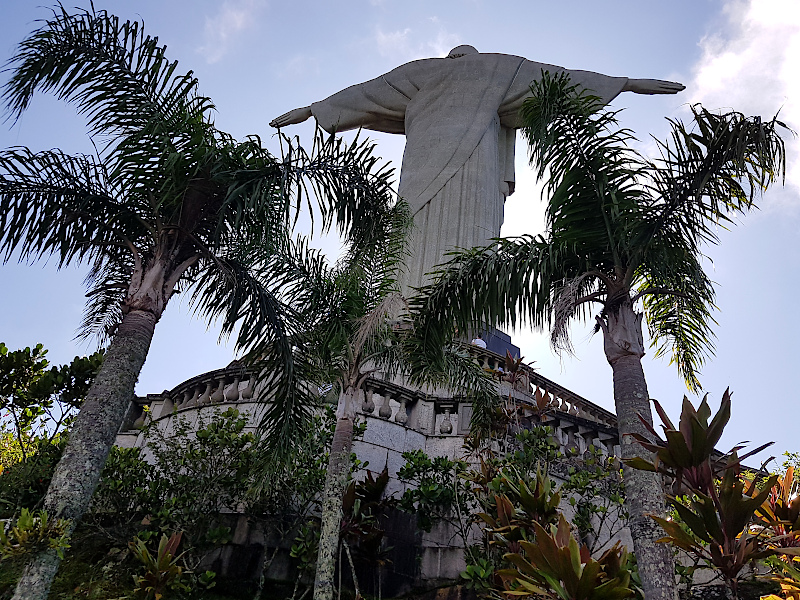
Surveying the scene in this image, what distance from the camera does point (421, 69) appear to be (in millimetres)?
15688

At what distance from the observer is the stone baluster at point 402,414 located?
8.97m

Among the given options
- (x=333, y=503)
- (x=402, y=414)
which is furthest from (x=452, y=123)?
(x=333, y=503)

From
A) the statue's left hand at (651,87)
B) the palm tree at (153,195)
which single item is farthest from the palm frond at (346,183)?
the statue's left hand at (651,87)

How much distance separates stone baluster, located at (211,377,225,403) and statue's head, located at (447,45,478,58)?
974cm

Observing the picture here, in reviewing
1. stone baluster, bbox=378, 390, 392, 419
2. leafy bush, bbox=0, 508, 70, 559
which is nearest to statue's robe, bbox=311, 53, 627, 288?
stone baluster, bbox=378, 390, 392, 419

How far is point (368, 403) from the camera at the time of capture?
8875 mm

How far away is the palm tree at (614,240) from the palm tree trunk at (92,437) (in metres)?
2.68

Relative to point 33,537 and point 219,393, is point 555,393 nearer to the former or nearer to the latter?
point 219,393

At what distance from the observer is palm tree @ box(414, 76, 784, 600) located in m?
5.30

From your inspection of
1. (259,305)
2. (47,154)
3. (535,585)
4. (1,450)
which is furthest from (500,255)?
(1,450)

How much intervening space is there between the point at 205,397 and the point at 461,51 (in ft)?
34.1

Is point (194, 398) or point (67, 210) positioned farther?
point (194, 398)

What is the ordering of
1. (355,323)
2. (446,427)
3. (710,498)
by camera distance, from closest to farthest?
1. (710,498)
2. (355,323)
3. (446,427)

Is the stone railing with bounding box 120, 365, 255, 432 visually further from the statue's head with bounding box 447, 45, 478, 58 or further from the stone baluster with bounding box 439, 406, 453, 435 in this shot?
the statue's head with bounding box 447, 45, 478, 58
